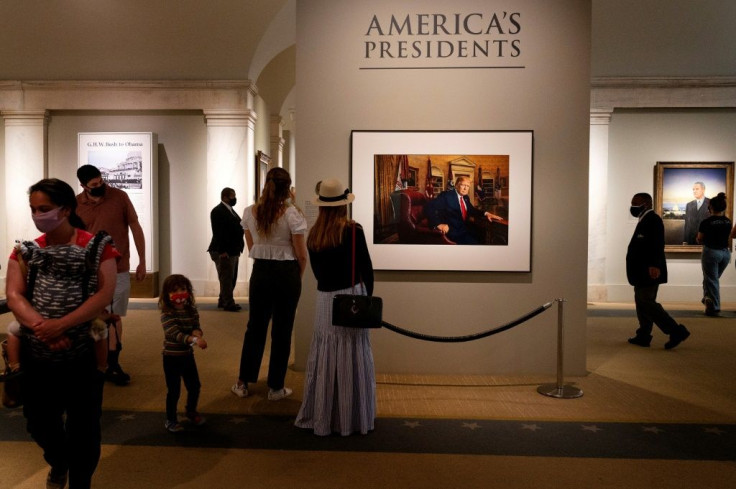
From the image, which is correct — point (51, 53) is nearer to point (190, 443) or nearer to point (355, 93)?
point (355, 93)

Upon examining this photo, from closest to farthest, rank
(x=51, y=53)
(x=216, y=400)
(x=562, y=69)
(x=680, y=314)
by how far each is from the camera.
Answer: (x=216, y=400)
(x=562, y=69)
(x=680, y=314)
(x=51, y=53)

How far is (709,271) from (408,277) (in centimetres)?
668

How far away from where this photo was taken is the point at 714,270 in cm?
1045

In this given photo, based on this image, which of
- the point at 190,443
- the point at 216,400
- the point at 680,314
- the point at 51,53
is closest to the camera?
the point at 190,443

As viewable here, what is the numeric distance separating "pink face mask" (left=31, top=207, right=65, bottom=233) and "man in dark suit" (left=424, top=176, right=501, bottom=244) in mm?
3722

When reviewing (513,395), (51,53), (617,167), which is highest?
(51,53)

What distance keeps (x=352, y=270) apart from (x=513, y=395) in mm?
2079

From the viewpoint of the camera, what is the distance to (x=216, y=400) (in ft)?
17.3

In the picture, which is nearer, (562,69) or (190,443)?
(190,443)

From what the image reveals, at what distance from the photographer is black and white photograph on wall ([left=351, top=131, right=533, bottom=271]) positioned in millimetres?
6102

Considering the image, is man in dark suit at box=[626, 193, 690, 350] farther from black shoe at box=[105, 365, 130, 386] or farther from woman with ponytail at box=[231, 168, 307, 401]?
black shoe at box=[105, 365, 130, 386]

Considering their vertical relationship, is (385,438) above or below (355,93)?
below

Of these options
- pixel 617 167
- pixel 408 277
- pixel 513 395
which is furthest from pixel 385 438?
pixel 617 167

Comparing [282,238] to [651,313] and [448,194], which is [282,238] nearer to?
[448,194]
